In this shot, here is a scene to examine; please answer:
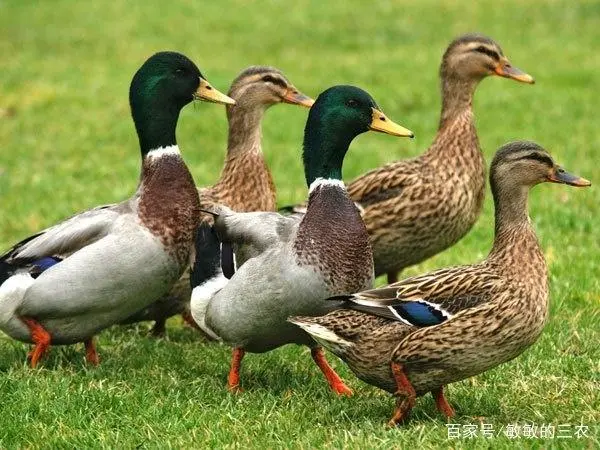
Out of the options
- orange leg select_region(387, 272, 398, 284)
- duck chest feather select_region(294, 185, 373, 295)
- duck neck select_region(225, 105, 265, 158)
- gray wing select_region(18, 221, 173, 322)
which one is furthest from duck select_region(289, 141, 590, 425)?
duck neck select_region(225, 105, 265, 158)

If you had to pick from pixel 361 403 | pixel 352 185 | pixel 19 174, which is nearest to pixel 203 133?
pixel 19 174

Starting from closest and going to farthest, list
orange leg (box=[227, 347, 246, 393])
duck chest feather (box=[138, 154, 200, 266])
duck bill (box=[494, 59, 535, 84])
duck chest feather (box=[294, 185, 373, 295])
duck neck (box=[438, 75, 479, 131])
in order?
duck chest feather (box=[294, 185, 373, 295]) → orange leg (box=[227, 347, 246, 393]) → duck chest feather (box=[138, 154, 200, 266]) → duck neck (box=[438, 75, 479, 131]) → duck bill (box=[494, 59, 535, 84])

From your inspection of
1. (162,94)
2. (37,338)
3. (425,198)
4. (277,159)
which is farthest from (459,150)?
(277,159)

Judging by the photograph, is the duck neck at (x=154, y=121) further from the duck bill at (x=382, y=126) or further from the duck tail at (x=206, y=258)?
the duck bill at (x=382, y=126)

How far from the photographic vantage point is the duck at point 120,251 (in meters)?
5.84

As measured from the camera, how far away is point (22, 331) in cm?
611

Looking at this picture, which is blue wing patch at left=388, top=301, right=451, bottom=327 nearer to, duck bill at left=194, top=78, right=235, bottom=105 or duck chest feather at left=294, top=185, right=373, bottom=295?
duck chest feather at left=294, top=185, right=373, bottom=295

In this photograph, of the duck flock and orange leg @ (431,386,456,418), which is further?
orange leg @ (431,386,456,418)

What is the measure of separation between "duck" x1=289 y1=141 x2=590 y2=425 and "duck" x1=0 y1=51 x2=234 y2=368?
969mm

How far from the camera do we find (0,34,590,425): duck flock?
16.6 feet

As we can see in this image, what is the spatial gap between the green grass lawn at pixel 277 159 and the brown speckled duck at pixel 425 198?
77 cm

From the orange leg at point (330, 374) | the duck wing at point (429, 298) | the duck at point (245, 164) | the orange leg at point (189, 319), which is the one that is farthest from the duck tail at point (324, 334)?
the orange leg at point (189, 319)

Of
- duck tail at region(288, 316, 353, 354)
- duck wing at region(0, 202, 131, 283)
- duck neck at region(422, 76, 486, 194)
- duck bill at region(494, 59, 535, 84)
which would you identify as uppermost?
duck bill at region(494, 59, 535, 84)

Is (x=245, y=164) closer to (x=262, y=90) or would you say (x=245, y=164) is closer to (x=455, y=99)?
(x=262, y=90)
